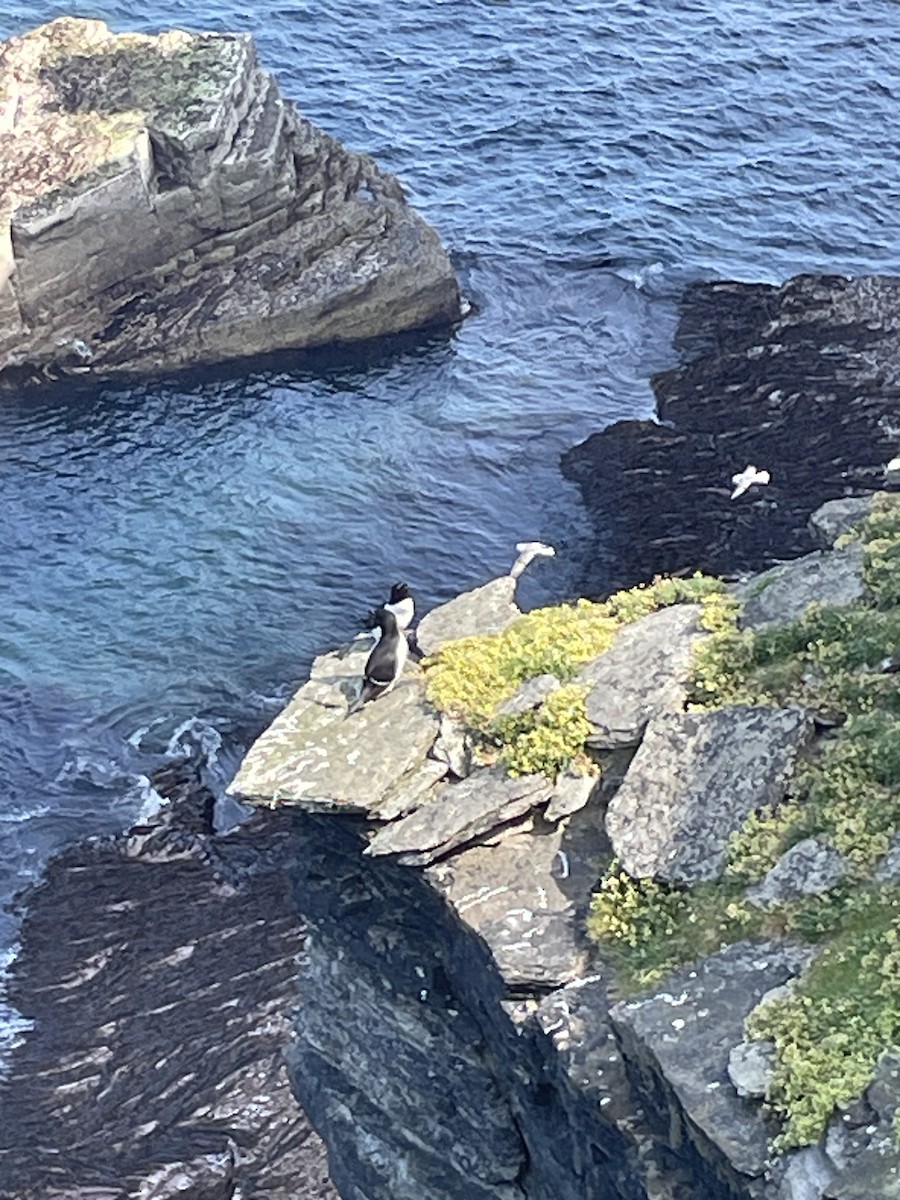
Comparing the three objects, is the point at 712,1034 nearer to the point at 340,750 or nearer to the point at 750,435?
the point at 340,750

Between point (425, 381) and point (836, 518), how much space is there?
26.2 m

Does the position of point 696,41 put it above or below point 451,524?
above

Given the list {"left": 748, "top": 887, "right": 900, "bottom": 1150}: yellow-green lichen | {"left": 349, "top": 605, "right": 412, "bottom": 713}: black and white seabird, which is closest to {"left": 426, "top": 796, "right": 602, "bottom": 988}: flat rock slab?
{"left": 349, "top": 605, "right": 412, "bottom": 713}: black and white seabird

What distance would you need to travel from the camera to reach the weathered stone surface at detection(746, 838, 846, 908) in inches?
731

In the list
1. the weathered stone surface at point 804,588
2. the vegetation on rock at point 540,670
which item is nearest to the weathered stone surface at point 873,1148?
the vegetation on rock at point 540,670

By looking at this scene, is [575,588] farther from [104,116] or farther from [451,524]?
[104,116]

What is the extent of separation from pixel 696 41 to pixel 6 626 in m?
41.2

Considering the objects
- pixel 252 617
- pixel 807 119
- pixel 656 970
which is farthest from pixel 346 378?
pixel 656 970

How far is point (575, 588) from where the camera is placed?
43000mm

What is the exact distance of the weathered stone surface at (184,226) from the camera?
1977 inches

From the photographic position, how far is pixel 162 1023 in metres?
33.1

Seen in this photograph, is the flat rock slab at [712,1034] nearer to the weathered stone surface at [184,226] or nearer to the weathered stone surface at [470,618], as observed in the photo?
the weathered stone surface at [470,618]

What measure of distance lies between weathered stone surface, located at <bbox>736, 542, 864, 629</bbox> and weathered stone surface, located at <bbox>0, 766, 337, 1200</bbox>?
10909mm

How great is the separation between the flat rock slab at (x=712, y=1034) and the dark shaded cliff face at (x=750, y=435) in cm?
2493
